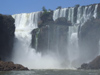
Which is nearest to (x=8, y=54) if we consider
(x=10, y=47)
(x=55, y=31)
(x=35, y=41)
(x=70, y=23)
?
(x=10, y=47)

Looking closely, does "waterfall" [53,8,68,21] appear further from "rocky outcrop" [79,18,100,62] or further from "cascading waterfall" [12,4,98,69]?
"rocky outcrop" [79,18,100,62]

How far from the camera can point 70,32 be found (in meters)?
68.4

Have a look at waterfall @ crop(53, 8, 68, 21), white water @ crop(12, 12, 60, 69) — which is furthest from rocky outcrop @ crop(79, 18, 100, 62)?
waterfall @ crop(53, 8, 68, 21)

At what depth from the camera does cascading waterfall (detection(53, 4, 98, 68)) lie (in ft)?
218

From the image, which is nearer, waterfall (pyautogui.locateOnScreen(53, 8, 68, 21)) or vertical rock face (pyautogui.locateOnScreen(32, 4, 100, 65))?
vertical rock face (pyautogui.locateOnScreen(32, 4, 100, 65))

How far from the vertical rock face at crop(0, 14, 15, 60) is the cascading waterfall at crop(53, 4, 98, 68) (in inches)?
578

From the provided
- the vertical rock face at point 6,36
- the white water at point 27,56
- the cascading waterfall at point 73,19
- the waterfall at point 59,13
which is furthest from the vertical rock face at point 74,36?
the vertical rock face at point 6,36

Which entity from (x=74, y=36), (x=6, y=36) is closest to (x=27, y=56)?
(x=6, y=36)

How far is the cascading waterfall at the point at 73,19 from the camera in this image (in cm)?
6644

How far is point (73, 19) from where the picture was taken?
7994 cm

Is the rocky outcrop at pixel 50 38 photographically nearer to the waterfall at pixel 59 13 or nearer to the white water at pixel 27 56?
the white water at pixel 27 56

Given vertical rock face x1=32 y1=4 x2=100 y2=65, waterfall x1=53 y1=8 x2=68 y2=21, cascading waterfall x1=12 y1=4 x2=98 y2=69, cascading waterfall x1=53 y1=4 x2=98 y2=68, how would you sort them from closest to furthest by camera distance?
cascading waterfall x1=12 y1=4 x2=98 y2=69 → vertical rock face x1=32 y1=4 x2=100 y2=65 → cascading waterfall x1=53 y1=4 x2=98 y2=68 → waterfall x1=53 y1=8 x2=68 y2=21

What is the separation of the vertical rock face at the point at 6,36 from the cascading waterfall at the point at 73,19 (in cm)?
1469

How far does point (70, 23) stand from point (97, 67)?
26724 mm
